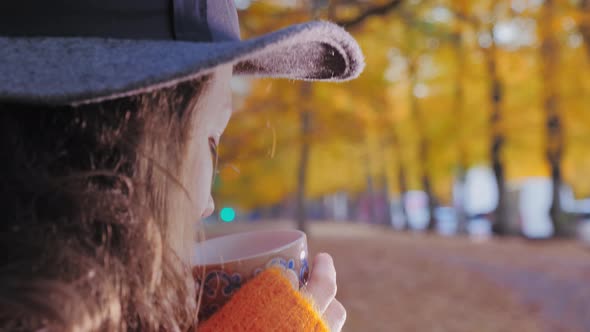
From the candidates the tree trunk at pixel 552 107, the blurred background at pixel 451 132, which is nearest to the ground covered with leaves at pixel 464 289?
Answer: the blurred background at pixel 451 132

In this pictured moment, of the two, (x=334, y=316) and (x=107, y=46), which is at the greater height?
(x=107, y=46)

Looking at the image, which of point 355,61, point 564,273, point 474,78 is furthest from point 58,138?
point 474,78

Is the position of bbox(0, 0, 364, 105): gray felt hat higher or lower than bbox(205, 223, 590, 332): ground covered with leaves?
higher

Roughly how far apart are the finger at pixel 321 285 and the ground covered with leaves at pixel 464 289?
534 centimetres

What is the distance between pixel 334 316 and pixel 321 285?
0.09 meters

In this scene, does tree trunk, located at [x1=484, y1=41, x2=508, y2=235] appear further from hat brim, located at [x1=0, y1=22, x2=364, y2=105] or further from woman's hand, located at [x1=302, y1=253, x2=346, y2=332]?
hat brim, located at [x1=0, y1=22, x2=364, y2=105]

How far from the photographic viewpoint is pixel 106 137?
0.84 metres

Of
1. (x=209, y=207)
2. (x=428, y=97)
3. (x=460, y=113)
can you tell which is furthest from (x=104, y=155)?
(x=428, y=97)

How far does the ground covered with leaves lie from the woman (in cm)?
570

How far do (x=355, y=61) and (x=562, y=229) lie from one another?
518 inches

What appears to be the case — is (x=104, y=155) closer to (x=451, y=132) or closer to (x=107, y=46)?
(x=107, y=46)

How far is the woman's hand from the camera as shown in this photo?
3.69 ft

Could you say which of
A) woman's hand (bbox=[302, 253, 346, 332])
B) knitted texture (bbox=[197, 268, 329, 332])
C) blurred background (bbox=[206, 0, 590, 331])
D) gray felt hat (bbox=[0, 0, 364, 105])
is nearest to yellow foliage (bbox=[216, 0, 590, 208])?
blurred background (bbox=[206, 0, 590, 331])

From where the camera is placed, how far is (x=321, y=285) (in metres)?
1.15
